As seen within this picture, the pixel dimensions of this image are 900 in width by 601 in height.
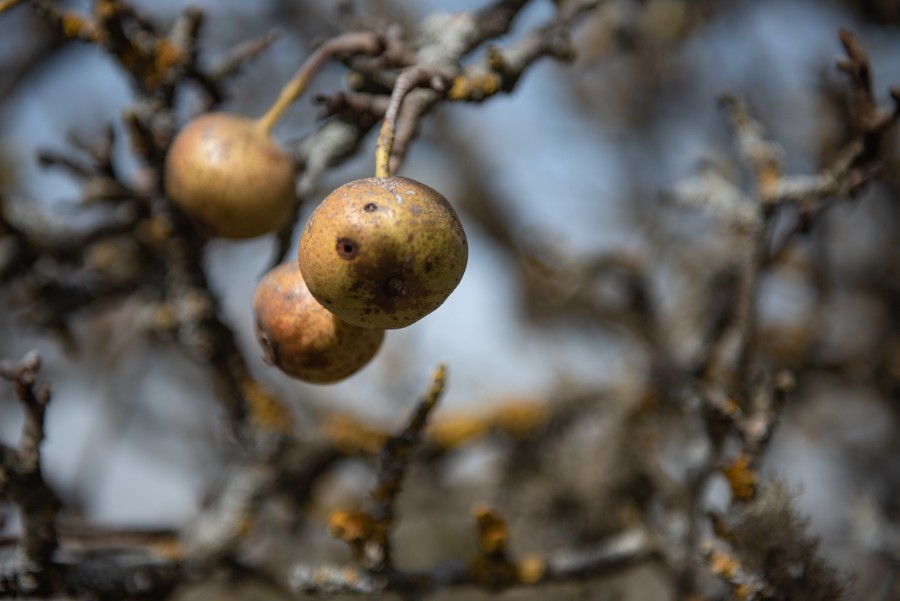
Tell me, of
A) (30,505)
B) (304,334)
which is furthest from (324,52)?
(30,505)

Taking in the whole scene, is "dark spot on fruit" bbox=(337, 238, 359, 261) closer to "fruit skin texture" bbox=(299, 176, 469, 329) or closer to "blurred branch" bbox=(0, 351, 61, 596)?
"fruit skin texture" bbox=(299, 176, 469, 329)

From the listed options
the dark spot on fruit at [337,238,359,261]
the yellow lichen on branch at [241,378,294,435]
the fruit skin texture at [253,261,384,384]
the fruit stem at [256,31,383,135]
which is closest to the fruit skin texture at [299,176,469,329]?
the dark spot on fruit at [337,238,359,261]

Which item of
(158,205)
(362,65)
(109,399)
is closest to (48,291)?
(158,205)

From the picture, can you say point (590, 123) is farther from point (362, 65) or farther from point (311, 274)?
point (311, 274)

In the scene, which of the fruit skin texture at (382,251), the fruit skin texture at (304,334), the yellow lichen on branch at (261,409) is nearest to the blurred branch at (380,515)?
the fruit skin texture at (304,334)

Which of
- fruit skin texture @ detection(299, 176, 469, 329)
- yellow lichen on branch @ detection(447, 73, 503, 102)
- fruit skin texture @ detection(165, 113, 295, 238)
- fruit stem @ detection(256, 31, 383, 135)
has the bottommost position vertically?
Result: fruit skin texture @ detection(299, 176, 469, 329)

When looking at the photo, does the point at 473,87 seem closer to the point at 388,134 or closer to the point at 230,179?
the point at 388,134
